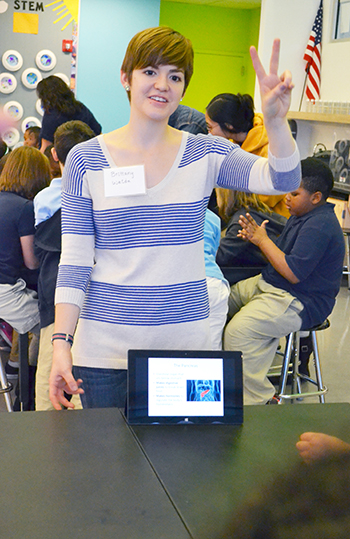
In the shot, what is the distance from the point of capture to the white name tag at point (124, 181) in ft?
4.51

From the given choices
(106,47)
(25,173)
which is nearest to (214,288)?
(25,173)

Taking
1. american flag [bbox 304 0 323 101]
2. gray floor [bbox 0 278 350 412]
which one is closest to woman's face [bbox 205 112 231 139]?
gray floor [bbox 0 278 350 412]

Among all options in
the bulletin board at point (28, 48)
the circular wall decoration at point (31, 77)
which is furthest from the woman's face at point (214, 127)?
the circular wall decoration at point (31, 77)

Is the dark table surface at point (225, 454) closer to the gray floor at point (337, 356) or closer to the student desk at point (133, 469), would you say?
the student desk at point (133, 469)

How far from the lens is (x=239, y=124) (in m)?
3.53

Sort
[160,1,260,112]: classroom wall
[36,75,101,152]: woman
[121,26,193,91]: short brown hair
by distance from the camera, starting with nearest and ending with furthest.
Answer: [121,26,193,91]: short brown hair, [36,75,101,152]: woman, [160,1,260,112]: classroom wall

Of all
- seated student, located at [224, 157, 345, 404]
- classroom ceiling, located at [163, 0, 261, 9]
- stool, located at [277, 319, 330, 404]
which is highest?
classroom ceiling, located at [163, 0, 261, 9]

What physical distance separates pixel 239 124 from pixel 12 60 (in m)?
4.02

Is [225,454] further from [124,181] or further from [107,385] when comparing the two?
[124,181]

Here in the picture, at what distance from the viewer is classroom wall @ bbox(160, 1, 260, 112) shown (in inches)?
447

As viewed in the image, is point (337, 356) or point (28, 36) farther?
point (28, 36)

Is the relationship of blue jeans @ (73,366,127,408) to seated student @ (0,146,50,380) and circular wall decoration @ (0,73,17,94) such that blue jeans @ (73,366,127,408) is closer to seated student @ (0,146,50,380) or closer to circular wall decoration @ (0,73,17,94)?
seated student @ (0,146,50,380)

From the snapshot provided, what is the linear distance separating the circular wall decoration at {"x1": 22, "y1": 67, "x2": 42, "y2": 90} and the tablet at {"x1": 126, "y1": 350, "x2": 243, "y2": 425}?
19.7 feet

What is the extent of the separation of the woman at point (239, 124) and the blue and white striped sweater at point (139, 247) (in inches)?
80.1
